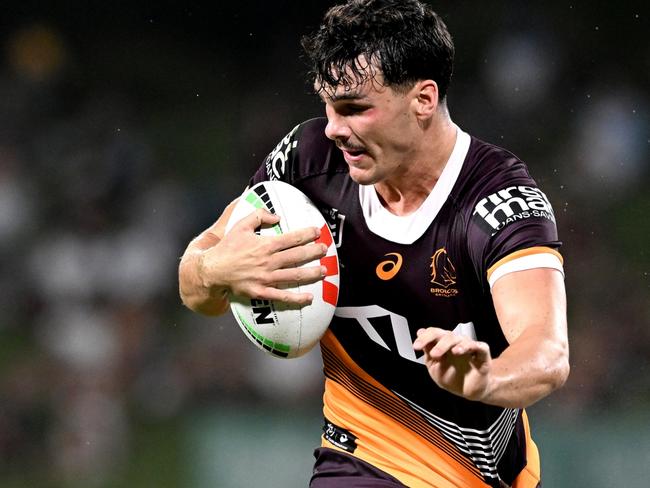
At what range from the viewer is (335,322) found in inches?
121

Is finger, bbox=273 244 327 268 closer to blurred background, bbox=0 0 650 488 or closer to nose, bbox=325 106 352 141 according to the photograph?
nose, bbox=325 106 352 141

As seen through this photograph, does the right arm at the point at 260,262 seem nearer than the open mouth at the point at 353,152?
Yes

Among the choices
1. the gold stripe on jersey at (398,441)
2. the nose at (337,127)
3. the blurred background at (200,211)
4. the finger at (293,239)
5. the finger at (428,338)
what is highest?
the nose at (337,127)

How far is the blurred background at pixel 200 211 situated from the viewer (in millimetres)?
6180

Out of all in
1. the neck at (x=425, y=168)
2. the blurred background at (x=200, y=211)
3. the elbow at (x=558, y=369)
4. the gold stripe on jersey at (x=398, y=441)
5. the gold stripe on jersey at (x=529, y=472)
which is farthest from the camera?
the blurred background at (x=200, y=211)

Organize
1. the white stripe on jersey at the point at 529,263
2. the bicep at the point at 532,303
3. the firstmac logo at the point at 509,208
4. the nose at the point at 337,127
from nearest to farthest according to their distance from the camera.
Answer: the bicep at the point at 532,303, the white stripe on jersey at the point at 529,263, the firstmac logo at the point at 509,208, the nose at the point at 337,127

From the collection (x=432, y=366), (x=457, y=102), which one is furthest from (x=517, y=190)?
(x=457, y=102)

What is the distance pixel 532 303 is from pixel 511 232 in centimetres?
23

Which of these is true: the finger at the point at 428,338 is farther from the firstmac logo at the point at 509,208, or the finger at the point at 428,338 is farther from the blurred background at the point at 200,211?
the blurred background at the point at 200,211

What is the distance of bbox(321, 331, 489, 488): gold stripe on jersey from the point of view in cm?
300

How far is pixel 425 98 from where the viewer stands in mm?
2771

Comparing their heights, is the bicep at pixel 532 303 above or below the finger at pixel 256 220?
below

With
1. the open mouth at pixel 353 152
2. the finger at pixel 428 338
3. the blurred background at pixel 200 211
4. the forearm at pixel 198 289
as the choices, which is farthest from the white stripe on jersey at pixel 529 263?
the blurred background at pixel 200 211

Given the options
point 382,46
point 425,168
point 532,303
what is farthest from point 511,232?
point 382,46
